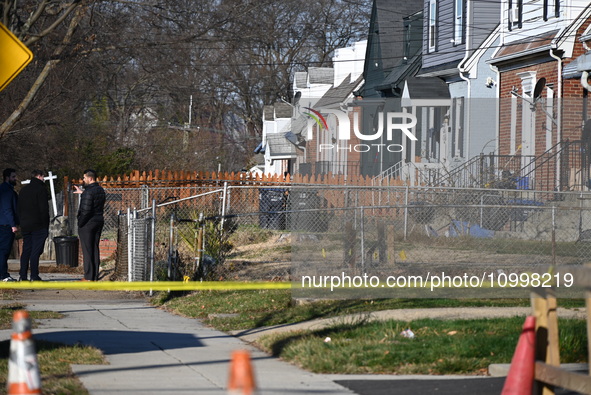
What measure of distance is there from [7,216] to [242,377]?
11783 mm

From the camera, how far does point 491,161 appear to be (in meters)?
18.9

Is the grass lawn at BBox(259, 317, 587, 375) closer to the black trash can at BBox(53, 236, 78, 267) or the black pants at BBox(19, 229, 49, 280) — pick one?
the black pants at BBox(19, 229, 49, 280)

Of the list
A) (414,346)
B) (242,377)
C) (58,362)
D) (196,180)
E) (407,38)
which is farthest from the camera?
(407,38)

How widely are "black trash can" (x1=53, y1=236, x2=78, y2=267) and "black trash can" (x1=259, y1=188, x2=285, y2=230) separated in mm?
6481

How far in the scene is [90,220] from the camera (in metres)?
14.6

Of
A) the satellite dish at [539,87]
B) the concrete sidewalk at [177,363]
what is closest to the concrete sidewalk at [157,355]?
Answer: the concrete sidewalk at [177,363]

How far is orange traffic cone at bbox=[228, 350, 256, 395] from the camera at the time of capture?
3203 mm

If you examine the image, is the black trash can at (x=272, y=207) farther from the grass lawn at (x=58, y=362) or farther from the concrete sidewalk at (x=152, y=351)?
the grass lawn at (x=58, y=362)

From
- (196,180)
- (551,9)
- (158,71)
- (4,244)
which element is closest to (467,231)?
(4,244)

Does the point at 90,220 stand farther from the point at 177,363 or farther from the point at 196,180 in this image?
the point at 196,180

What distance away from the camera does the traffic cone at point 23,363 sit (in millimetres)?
4426

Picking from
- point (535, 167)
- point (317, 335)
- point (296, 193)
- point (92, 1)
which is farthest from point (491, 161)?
point (317, 335)

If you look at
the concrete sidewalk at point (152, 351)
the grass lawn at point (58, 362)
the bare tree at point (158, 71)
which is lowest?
the concrete sidewalk at point (152, 351)

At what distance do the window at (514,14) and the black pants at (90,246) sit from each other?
13408 millimetres
